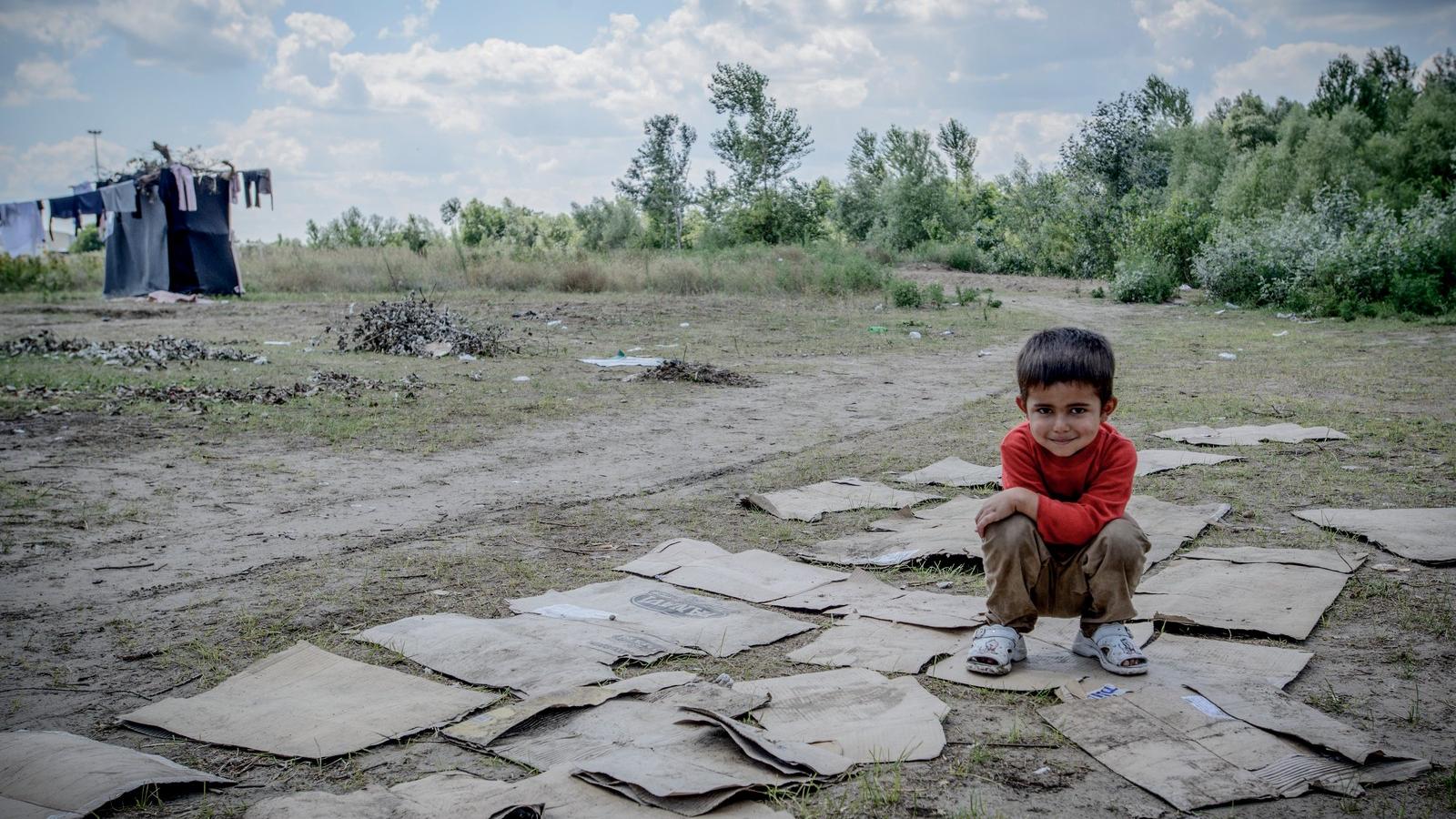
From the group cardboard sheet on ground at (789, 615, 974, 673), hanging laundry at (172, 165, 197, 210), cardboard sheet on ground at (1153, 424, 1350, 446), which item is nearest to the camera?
cardboard sheet on ground at (789, 615, 974, 673)

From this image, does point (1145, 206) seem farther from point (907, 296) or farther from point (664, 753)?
point (664, 753)

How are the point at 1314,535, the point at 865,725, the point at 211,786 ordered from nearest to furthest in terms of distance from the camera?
the point at 211,786 → the point at 865,725 → the point at 1314,535

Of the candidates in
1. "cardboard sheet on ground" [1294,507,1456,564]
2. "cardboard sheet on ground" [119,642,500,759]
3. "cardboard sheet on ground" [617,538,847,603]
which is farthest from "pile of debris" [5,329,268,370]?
"cardboard sheet on ground" [1294,507,1456,564]

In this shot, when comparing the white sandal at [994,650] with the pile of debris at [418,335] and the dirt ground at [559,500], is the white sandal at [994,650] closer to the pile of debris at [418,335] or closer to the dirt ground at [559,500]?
the dirt ground at [559,500]

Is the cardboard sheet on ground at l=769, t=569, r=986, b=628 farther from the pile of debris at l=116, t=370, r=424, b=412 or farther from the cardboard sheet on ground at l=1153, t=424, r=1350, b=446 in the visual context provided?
the pile of debris at l=116, t=370, r=424, b=412

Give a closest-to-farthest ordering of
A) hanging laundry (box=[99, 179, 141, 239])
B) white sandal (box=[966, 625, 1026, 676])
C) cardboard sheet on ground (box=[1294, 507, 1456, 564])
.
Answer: white sandal (box=[966, 625, 1026, 676]), cardboard sheet on ground (box=[1294, 507, 1456, 564]), hanging laundry (box=[99, 179, 141, 239])

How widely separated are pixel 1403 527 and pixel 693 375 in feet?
20.2

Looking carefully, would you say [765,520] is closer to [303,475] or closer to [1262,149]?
[303,475]

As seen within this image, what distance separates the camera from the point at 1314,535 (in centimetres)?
422

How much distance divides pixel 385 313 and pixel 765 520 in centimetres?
795

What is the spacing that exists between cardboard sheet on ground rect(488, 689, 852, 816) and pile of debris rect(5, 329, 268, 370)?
346 inches

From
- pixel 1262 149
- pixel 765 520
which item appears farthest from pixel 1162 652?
pixel 1262 149

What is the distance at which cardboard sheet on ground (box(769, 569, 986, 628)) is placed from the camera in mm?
3334

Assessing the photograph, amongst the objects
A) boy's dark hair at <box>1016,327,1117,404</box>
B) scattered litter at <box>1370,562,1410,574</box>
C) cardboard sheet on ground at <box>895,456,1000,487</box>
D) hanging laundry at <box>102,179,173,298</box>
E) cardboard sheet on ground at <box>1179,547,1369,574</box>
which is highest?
hanging laundry at <box>102,179,173,298</box>
